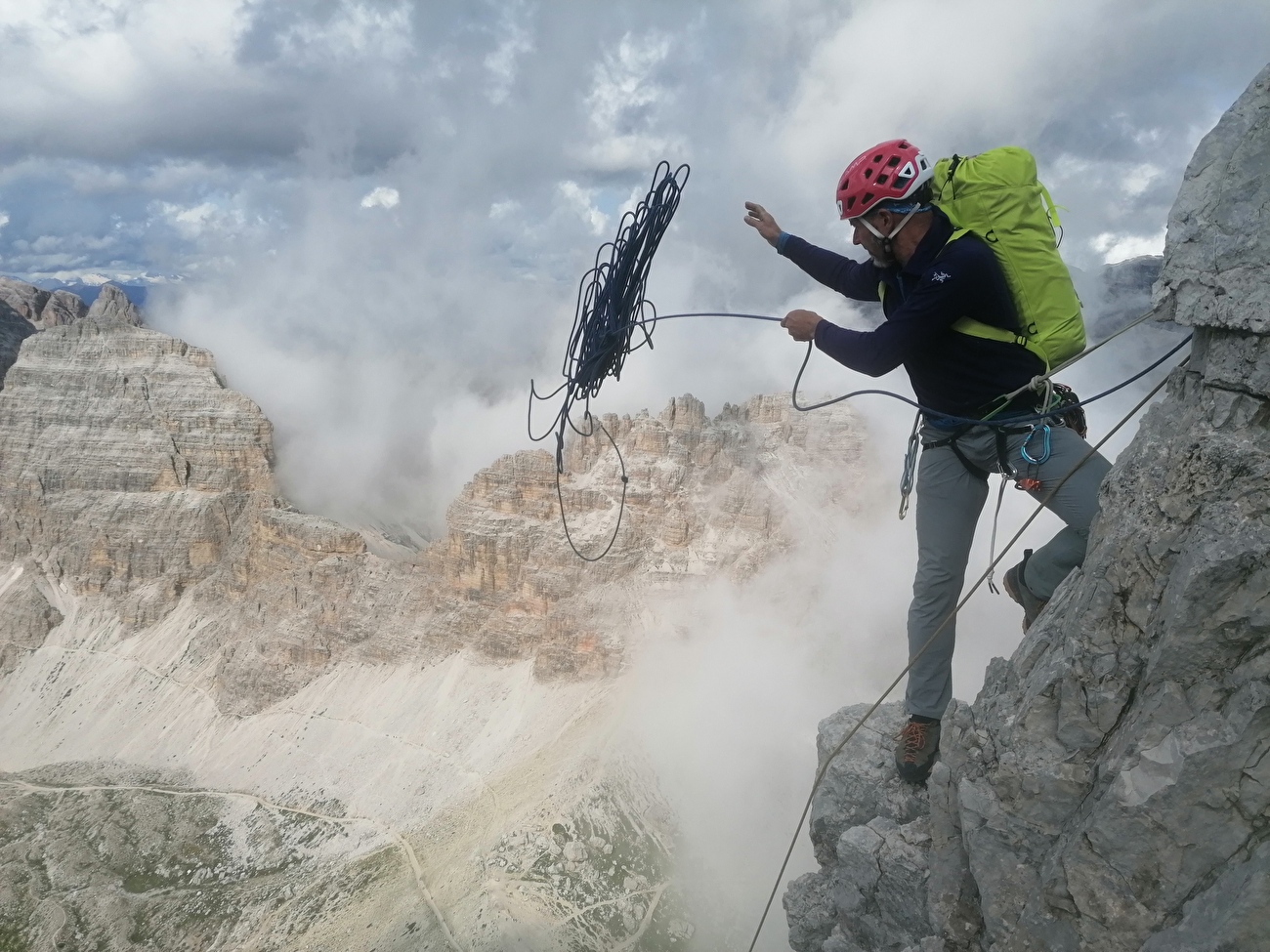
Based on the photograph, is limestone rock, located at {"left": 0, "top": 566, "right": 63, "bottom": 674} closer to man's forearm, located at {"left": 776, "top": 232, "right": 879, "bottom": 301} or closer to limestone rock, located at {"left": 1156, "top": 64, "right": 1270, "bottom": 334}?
man's forearm, located at {"left": 776, "top": 232, "right": 879, "bottom": 301}

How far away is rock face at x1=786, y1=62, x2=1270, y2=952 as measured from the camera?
189 inches

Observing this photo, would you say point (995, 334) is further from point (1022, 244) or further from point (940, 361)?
point (1022, 244)

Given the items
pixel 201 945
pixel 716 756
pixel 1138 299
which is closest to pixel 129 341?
pixel 201 945

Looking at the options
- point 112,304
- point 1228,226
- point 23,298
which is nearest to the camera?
point 1228,226

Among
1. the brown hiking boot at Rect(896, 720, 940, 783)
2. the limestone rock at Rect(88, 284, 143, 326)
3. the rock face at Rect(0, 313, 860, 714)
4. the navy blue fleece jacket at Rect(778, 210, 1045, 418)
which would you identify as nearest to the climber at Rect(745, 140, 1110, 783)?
the navy blue fleece jacket at Rect(778, 210, 1045, 418)

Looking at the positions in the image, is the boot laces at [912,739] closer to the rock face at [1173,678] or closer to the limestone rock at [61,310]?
the rock face at [1173,678]

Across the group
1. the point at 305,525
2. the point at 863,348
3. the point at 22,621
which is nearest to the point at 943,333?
the point at 863,348

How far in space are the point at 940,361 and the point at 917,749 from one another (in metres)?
4.45

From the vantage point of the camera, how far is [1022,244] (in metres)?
6.26

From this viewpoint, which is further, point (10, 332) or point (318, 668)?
point (10, 332)

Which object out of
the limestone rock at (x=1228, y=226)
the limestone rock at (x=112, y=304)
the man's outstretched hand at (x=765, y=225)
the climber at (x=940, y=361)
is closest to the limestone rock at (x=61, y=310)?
the limestone rock at (x=112, y=304)

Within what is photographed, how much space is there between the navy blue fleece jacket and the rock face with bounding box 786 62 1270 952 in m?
1.17

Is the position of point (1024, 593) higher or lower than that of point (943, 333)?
lower

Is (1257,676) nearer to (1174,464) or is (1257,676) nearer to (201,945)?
(1174,464)
